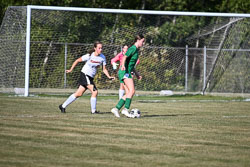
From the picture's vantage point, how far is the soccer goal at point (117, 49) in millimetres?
24016

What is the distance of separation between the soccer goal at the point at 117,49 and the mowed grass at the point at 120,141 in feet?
34.3

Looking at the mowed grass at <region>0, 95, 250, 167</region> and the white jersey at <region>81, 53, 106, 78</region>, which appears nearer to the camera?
the mowed grass at <region>0, 95, 250, 167</region>

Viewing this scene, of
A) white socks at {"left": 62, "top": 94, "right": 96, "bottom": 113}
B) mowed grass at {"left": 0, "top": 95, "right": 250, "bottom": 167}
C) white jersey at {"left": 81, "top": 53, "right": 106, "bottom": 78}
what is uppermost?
white jersey at {"left": 81, "top": 53, "right": 106, "bottom": 78}

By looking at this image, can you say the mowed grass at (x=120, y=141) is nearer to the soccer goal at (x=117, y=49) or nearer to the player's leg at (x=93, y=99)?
the player's leg at (x=93, y=99)

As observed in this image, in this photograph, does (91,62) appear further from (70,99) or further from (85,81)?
(70,99)

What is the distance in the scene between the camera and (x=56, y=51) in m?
27.7

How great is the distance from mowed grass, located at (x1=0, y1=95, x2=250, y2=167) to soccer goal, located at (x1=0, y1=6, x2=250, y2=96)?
10440 millimetres

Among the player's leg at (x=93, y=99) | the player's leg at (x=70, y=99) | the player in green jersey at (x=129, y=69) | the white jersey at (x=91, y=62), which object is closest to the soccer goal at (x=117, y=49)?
the white jersey at (x=91, y=62)

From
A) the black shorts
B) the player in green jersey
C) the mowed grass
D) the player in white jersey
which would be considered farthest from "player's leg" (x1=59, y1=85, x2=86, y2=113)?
the player in green jersey

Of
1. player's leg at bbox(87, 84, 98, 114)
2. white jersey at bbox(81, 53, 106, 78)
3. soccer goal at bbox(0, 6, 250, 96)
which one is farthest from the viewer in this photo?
soccer goal at bbox(0, 6, 250, 96)

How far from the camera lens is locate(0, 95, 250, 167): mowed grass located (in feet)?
24.0

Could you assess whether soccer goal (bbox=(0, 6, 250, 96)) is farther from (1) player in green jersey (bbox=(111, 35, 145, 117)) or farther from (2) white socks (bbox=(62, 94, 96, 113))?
(1) player in green jersey (bbox=(111, 35, 145, 117))

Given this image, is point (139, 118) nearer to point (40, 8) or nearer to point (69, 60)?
point (40, 8)

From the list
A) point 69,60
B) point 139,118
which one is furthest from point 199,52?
point 139,118
